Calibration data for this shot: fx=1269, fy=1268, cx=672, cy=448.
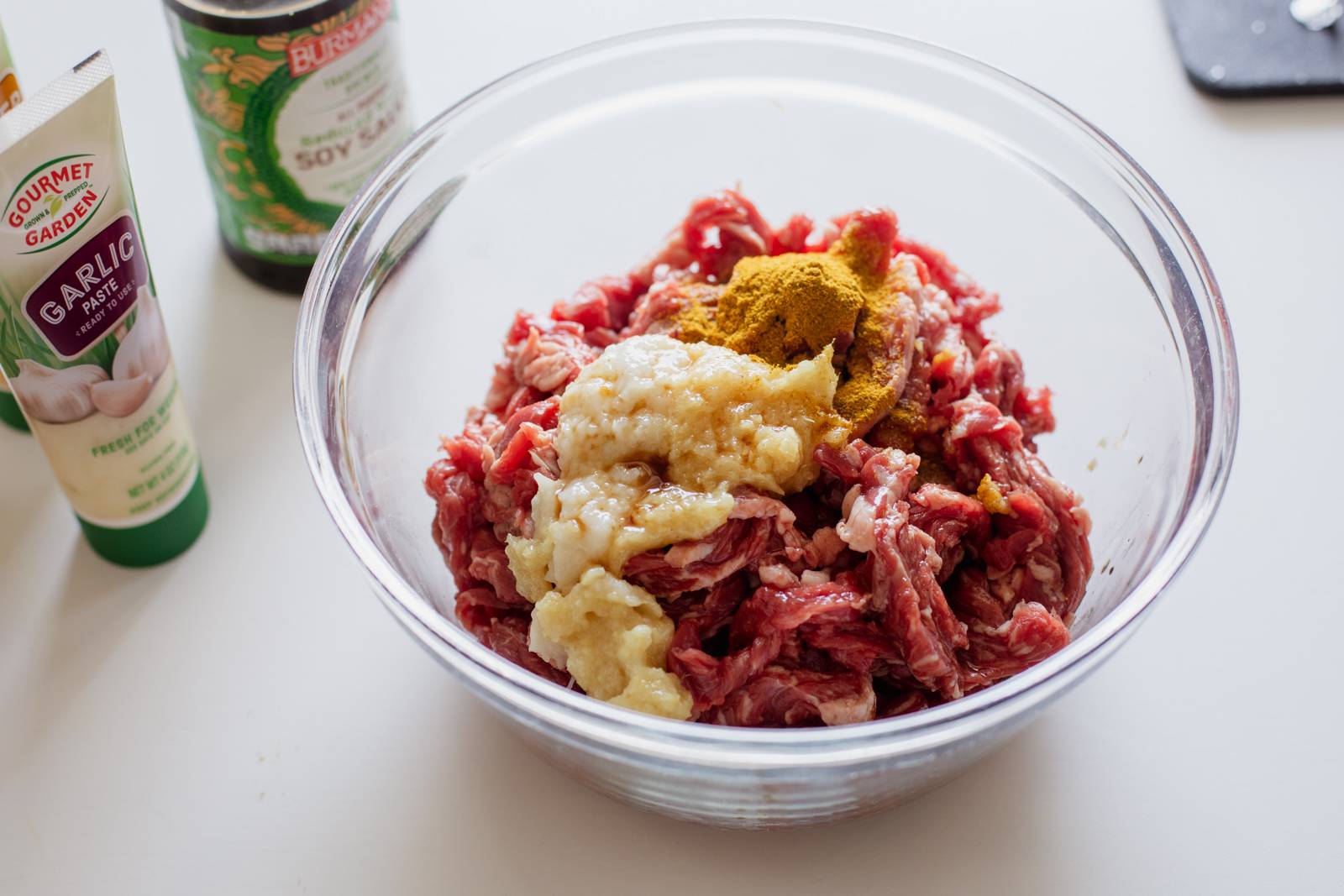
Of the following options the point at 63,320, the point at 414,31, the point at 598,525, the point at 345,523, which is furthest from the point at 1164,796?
the point at 414,31

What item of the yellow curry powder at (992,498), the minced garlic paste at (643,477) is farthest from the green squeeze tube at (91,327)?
the yellow curry powder at (992,498)

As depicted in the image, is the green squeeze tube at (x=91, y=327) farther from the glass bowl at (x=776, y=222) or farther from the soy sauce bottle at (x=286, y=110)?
the soy sauce bottle at (x=286, y=110)

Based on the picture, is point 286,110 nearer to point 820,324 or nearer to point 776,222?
point 776,222

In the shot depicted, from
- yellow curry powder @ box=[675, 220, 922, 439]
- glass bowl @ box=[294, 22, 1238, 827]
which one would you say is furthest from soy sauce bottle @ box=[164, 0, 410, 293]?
yellow curry powder @ box=[675, 220, 922, 439]

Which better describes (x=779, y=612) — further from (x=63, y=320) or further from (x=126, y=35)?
(x=126, y=35)

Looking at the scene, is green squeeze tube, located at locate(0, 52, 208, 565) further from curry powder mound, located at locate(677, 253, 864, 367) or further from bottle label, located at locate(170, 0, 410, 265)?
curry powder mound, located at locate(677, 253, 864, 367)
